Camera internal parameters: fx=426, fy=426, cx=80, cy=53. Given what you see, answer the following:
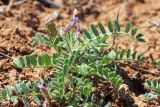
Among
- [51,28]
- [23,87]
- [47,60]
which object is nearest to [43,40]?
[51,28]

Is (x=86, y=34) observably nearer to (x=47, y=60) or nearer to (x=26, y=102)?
(x=47, y=60)

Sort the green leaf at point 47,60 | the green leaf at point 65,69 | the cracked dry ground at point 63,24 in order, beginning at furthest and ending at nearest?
the cracked dry ground at point 63,24 → the green leaf at point 47,60 → the green leaf at point 65,69

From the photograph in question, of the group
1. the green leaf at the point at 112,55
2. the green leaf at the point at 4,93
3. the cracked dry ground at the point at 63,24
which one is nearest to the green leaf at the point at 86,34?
the green leaf at the point at 112,55

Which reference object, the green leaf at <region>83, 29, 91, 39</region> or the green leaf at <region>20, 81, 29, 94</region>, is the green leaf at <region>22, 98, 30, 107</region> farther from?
the green leaf at <region>83, 29, 91, 39</region>

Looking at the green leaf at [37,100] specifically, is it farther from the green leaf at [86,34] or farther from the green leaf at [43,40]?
the green leaf at [86,34]

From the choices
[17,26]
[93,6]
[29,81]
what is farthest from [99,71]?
[93,6]

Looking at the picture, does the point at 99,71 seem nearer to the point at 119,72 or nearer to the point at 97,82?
the point at 97,82

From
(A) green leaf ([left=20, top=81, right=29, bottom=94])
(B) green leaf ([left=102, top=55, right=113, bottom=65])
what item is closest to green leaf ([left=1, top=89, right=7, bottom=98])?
(A) green leaf ([left=20, top=81, right=29, bottom=94])

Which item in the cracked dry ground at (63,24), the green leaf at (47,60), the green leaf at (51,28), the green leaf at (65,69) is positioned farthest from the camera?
the cracked dry ground at (63,24)
